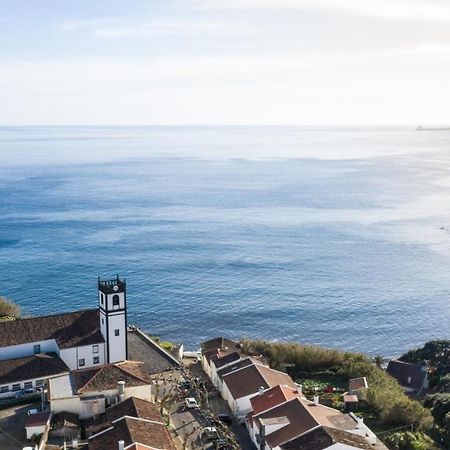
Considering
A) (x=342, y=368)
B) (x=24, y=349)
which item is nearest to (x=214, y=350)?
(x=342, y=368)

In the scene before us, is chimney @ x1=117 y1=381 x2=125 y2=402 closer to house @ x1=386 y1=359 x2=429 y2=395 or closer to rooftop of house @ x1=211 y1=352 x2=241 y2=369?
Result: rooftop of house @ x1=211 y1=352 x2=241 y2=369

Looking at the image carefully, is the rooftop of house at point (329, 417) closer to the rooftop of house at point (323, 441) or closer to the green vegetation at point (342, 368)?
the rooftop of house at point (323, 441)

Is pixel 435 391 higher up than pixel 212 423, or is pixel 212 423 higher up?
pixel 212 423

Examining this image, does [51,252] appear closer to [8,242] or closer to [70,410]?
[8,242]

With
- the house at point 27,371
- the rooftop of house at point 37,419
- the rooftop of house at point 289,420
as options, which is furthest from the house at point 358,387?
the rooftop of house at point 37,419

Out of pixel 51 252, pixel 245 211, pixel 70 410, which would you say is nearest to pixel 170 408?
pixel 70 410

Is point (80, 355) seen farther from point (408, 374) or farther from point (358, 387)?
point (408, 374)
